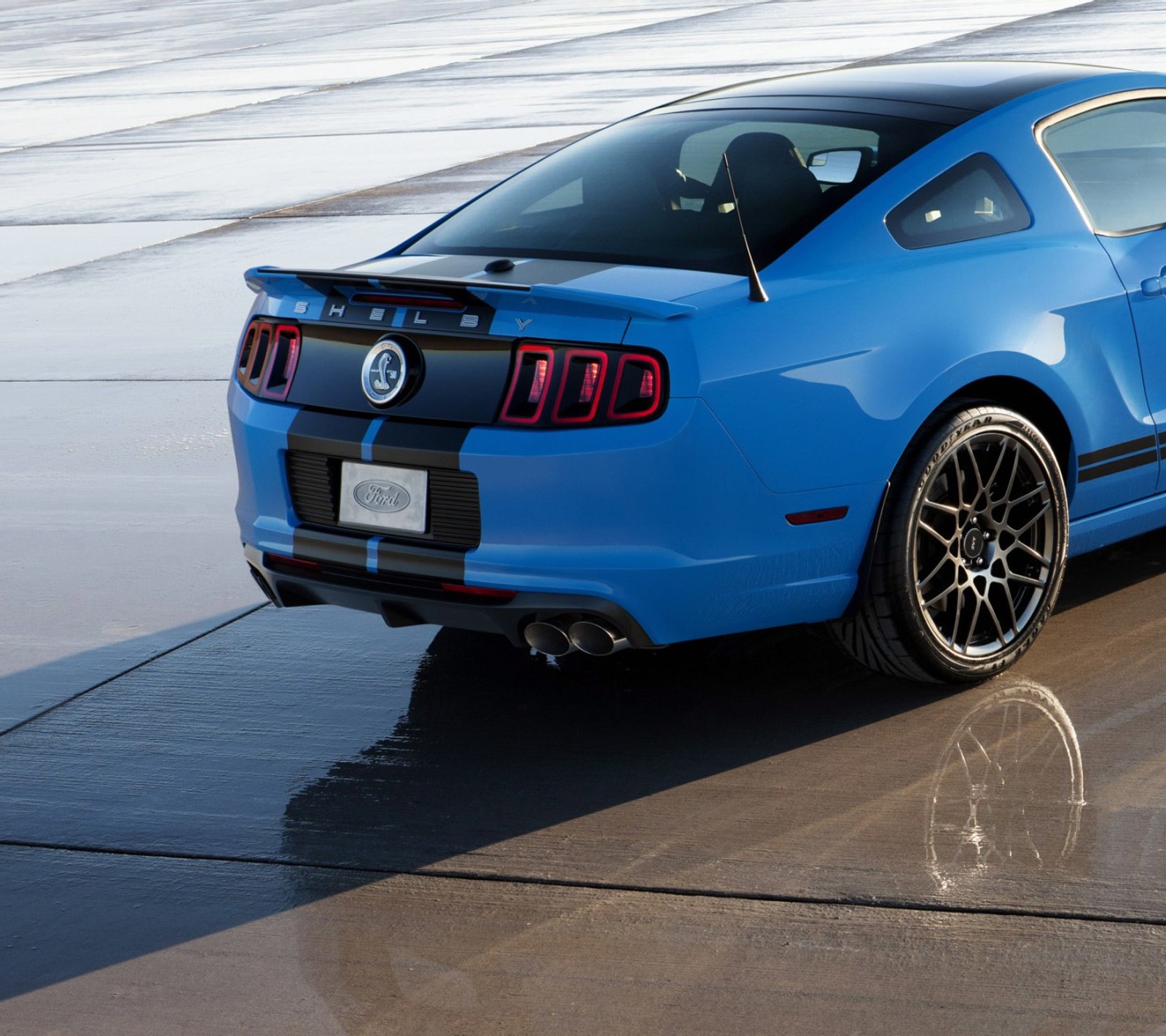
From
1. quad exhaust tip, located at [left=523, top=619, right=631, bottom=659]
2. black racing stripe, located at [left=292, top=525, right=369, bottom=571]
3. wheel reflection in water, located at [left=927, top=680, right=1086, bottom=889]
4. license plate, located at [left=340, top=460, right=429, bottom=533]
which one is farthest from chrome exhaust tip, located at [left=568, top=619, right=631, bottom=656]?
wheel reflection in water, located at [left=927, top=680, right=1086, bottom=889]

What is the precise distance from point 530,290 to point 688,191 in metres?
0.98

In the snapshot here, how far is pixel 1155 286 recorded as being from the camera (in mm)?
4859

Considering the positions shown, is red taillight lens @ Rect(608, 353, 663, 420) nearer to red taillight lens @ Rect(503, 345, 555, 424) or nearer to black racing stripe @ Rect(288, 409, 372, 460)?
red taillight lens @ Rect(503, 345, 555, 424)

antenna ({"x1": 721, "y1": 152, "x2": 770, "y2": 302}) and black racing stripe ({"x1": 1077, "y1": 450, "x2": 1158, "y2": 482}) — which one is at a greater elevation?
antenna ({"x1": 721, "y1": 152, "x2": 770, "y2": 302})

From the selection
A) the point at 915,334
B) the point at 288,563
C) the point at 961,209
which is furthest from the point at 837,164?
the point at 288,563

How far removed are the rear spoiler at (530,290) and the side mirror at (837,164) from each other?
873mm

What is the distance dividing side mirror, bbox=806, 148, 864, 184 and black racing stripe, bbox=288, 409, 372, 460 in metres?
1.36

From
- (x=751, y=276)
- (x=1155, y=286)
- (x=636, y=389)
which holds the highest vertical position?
(x=751, y=276)

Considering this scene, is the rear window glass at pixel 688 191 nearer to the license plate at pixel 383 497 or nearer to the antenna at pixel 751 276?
the antenna at pixel 751 276

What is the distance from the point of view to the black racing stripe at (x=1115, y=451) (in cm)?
471

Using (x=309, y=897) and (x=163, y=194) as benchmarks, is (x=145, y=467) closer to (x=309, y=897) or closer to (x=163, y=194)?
(x=309, y=897)

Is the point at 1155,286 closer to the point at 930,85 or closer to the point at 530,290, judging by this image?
the point at 930,85

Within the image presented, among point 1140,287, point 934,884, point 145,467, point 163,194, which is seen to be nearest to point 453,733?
point 934,884

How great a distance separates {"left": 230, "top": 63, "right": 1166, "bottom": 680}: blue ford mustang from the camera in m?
3.93
